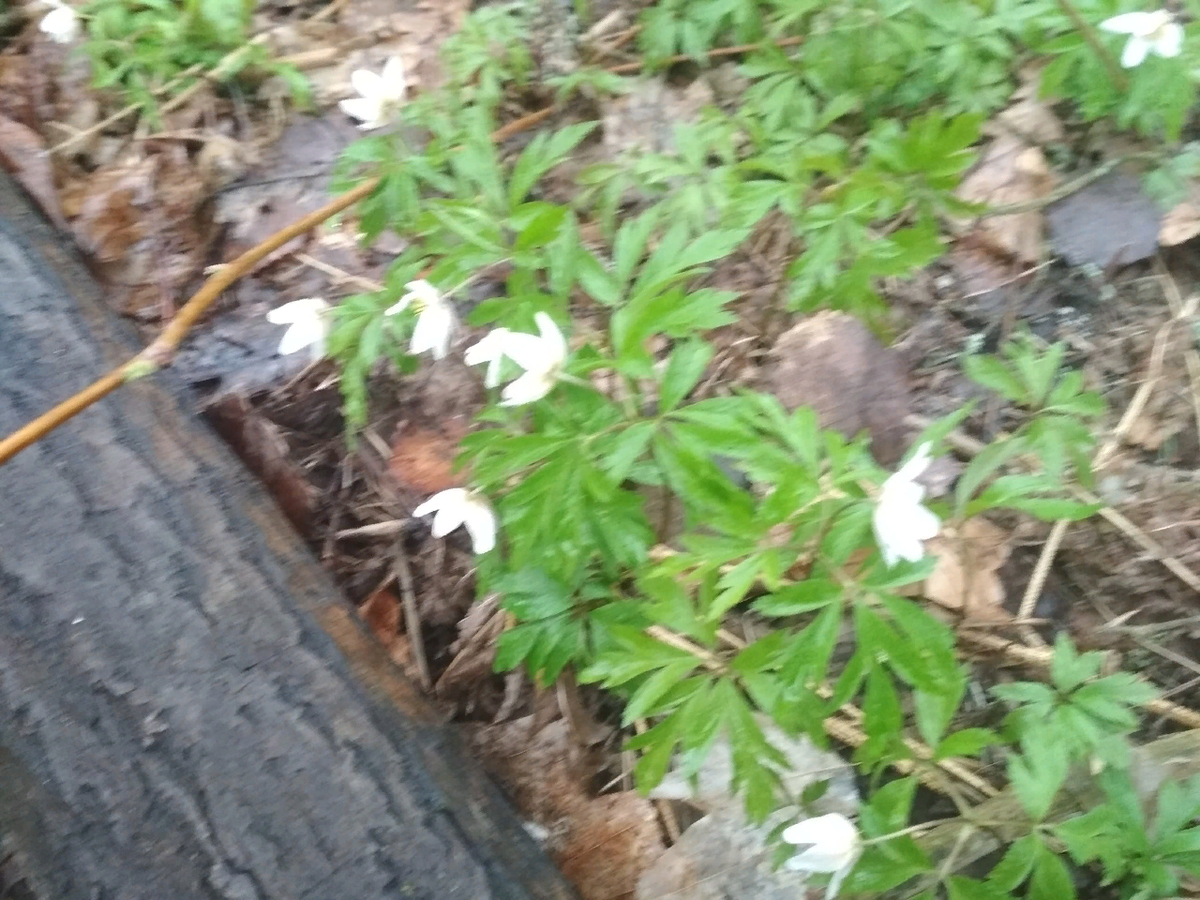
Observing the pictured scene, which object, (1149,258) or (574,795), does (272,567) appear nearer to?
(574,795)

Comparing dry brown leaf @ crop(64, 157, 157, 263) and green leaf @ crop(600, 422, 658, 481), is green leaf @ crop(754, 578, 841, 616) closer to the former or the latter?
green leaf @ crop(600, 422, 658, 481)

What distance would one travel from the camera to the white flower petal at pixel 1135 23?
1.56 metres

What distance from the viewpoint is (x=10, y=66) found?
2.31 meters

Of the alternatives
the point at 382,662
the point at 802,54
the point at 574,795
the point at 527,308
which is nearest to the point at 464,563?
the point at 382,662

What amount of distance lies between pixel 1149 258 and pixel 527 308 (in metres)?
1.40

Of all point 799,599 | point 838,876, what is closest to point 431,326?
point 799,599

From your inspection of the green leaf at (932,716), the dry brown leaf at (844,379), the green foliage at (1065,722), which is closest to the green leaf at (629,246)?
the dry brown leaf at (844,379)

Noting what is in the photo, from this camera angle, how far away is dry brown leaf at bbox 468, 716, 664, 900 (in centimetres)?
140

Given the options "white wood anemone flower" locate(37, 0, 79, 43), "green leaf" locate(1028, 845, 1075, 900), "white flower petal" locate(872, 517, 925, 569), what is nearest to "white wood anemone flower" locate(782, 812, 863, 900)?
"green leaf" locate(1028, 845, 1075, 900)

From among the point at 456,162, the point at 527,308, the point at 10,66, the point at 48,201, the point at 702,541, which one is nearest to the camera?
the point at 702,541

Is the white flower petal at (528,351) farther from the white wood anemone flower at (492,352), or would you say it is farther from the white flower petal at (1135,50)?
the white flower petal at (1135,50)

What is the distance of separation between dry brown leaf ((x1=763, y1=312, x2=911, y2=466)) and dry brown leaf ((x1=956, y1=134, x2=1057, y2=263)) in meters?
0.37

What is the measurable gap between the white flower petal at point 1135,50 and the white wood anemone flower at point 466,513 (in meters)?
1.49

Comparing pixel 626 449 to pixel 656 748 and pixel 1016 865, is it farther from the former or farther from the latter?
pixel 1016 865
